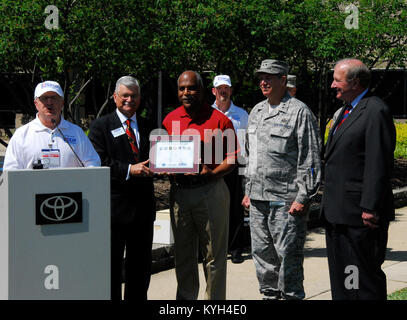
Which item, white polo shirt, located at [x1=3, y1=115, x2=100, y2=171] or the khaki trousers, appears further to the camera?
the khaki trousers

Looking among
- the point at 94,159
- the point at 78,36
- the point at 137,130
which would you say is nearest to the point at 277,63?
the point at 137,130

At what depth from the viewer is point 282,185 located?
554 centimetres

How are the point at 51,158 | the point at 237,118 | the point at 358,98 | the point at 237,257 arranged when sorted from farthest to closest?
the point at 237,257 → the point at 237,118 → the point at 358,98 → the point at 51,158

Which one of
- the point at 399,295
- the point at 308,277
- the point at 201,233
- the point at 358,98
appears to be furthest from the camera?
the point at 308,277

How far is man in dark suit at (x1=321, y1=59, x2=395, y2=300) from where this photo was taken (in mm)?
4602

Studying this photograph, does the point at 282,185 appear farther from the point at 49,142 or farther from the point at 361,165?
the point at 49,142

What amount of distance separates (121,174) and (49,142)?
805mm

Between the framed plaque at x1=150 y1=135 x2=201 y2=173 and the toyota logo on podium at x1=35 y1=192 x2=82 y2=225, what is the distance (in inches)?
50.1

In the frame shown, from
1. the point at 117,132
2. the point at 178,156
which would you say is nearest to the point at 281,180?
the point at 178,156

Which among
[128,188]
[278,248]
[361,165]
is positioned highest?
[361,165]

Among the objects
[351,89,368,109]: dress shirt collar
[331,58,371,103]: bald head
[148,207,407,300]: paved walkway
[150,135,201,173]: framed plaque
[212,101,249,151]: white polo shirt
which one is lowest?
[148,207,407,300]: paved walkway

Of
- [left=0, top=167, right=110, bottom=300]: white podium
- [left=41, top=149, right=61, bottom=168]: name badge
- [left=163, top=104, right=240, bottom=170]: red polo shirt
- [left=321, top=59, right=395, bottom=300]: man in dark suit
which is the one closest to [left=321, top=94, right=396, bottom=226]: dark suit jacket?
[left=321, top=59, right=395, bottom=300]: man in dark suit

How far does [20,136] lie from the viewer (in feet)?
15.1

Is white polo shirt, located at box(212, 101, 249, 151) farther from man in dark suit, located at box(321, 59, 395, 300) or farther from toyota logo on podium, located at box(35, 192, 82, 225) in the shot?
toyota logo on podium, located at box(35, 192, 82, 225)
